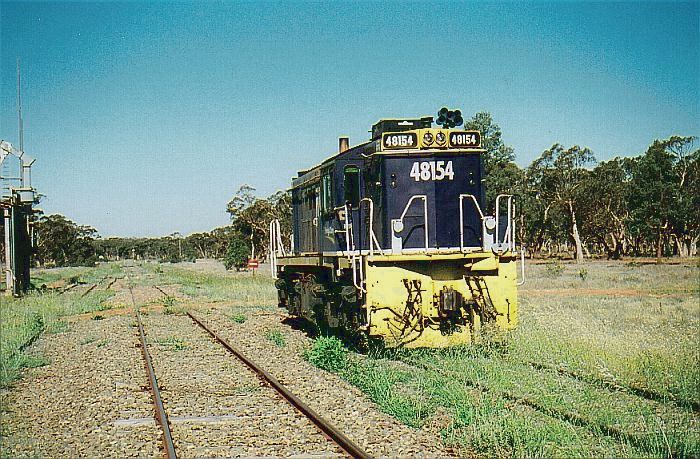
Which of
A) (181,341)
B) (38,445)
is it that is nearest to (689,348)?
(38,445)

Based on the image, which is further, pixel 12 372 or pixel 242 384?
pixel 12 372

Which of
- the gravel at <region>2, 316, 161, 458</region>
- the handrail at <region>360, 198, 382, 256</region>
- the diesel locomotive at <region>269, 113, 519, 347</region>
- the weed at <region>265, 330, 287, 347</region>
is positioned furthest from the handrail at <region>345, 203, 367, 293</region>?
the gravel at <region>2, 316, 161, 458</region>

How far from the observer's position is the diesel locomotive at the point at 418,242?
34.6 ft

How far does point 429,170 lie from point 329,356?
3.35m

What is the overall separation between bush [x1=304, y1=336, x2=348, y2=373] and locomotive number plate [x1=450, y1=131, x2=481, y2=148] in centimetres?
370

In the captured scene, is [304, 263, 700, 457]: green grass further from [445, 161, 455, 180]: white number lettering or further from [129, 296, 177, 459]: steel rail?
[445, 161, 455, 180]: white number lettering

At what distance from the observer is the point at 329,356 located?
10.8m

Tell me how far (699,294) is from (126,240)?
16254cm

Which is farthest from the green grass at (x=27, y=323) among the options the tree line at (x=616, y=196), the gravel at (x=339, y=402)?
the tree line at (x=616, y=196)

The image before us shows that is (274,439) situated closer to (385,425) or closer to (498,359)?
(385,425)

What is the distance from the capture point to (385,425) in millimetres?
7223

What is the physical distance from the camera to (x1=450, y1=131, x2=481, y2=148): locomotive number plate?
1114cm

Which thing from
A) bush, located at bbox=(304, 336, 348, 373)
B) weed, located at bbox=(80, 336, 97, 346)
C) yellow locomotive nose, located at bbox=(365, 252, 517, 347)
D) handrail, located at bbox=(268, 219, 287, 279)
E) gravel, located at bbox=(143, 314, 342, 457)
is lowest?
gravel, located at bbox=(143, 314, 342, 457)

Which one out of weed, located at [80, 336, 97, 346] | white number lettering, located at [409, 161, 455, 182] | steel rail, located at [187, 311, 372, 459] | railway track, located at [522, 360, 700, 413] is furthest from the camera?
weed, located at [80, 336, 97, 346]
